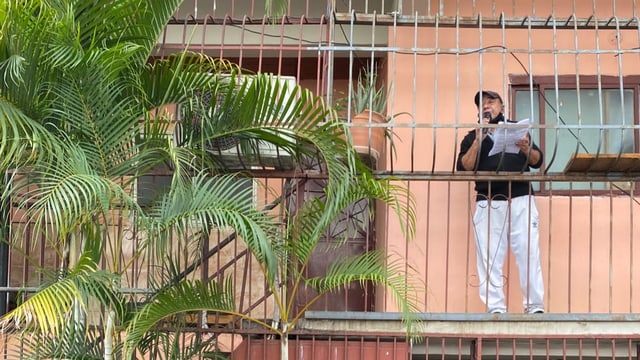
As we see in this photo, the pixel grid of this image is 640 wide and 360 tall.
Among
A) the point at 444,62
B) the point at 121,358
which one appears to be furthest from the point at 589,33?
the point at 121,358

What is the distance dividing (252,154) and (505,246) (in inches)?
81.7

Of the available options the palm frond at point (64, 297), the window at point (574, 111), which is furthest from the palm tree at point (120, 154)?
the window at point (574, 111)

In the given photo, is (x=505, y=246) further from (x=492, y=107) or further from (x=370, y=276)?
(x=370, y=276)

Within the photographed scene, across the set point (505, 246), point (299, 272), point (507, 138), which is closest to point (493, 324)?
point (505, 246)

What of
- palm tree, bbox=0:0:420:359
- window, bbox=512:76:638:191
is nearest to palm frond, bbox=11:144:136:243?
palm tree, bbox=0:0:420:359

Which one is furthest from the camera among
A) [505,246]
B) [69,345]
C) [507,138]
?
[505,246]

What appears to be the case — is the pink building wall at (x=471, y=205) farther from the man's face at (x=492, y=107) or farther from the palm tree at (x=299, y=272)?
the palm tree at (x=299, y=272)

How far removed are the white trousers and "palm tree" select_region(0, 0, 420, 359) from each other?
1254 mm

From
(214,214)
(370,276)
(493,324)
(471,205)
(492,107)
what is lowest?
(493,324)

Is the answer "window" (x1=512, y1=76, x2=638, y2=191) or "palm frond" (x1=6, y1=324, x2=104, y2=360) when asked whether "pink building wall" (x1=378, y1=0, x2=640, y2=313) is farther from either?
"palm frond" (x1=6, y1=324, x2=104, y2=360)

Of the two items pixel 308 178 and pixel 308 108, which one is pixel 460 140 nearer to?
pixel 308 178

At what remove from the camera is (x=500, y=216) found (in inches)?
264

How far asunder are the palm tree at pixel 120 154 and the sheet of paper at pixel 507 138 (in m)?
1.24

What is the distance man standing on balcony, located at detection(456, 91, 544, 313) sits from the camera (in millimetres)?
6449
